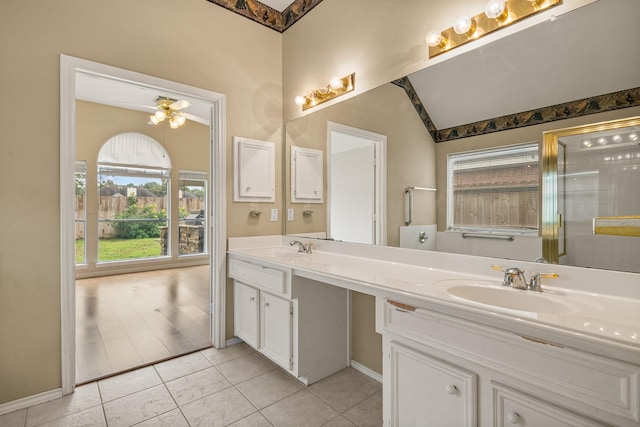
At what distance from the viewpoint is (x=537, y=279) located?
1323 mm

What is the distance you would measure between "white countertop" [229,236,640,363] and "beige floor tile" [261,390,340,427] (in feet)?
2.48

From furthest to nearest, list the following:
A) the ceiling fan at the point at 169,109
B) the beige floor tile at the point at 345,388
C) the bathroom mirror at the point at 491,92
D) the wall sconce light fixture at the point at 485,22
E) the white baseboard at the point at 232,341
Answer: the ceiling fan at the point at 169,109 < the white baseboard at the point at 232,341 < the beige floor tile at the point at 345,388 < the wall sconce light fixture at the point at 485,22 < the bathroom mirror at the point at 491,92

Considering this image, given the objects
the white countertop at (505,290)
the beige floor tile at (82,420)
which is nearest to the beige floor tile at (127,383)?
the beige floor tile at (82,420)

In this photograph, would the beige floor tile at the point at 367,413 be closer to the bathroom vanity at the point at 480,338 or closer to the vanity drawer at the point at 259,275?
the bathroom vanity at the point at 480,338

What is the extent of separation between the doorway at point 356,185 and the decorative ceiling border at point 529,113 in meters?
0.33

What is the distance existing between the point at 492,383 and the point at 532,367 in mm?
162

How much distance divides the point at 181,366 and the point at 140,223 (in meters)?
4.54

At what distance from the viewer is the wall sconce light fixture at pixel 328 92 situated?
234 centimetres

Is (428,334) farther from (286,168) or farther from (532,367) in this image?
(286,168)

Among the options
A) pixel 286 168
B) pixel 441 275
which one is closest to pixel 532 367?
pixel 441 275

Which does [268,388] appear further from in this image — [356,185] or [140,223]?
→ [140,223]

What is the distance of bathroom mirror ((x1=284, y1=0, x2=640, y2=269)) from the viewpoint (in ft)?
4.16

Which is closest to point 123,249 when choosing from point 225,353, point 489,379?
point 225,353

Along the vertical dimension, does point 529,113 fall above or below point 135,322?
above
